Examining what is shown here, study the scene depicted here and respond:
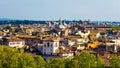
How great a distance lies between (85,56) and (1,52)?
8646mm

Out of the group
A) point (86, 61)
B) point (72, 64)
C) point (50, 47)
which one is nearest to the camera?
point (72, 64)

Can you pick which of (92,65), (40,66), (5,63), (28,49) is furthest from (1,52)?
(28,49)

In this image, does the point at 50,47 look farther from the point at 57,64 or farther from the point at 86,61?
the point at 57,64

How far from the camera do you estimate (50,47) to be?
181 feet

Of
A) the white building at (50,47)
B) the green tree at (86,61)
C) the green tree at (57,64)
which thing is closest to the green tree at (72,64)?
the green tree at (57,64)

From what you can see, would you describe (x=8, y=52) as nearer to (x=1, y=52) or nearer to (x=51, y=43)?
(x=1, y=52)

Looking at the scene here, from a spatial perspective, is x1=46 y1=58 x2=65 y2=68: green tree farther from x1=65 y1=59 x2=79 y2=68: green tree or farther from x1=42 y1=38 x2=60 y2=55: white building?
x1=42 y1=38 x2=60 y2=55: white building

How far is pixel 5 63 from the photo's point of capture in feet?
143

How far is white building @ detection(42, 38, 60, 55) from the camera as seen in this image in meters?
55.0

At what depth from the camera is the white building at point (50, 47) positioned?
55000mm

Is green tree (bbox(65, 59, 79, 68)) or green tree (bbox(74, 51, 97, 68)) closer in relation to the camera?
green tree (bbox(65, 59, 79, 68))

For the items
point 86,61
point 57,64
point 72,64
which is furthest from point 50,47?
point 72,64

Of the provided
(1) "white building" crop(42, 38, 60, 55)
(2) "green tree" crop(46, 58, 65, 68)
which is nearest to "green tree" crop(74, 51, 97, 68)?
(2) "green tree" crop(46, 58, 65, 68)

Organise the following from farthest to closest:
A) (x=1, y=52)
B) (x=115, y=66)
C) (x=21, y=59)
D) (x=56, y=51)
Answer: (x=56, y=51) < (x=1, y=52) < (x=21, y=59) < (x=115, y=66)
